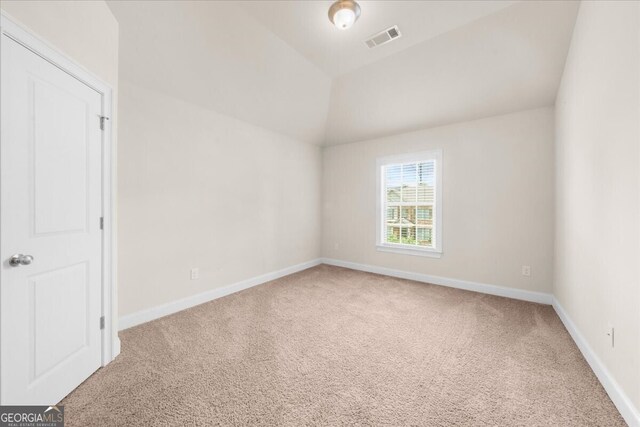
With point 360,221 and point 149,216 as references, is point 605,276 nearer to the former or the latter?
point 360,221

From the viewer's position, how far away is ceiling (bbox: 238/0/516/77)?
2268 mm

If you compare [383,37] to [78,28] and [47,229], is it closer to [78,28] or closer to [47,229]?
[78,28]

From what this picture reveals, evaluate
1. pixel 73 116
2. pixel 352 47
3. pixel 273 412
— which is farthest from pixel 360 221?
pixel 73 116

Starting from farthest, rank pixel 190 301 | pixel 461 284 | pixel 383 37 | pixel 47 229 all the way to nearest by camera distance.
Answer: pixel 461 284 < pixel 190 301 < pixel 383 37 < pixel 47 229

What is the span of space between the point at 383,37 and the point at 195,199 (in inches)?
113

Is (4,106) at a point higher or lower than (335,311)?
higher

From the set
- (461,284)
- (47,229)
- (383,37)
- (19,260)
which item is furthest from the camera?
(461,284)

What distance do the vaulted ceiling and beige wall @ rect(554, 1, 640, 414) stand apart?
43 centimetres

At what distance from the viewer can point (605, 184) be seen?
1.68m

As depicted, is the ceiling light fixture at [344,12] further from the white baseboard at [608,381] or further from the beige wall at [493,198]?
the white baseboard at [608,381]

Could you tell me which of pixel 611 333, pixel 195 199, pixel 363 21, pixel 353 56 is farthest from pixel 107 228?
pixel 611 333

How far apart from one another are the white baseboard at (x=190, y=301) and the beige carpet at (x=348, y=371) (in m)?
0.13

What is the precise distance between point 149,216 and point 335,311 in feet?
7.62

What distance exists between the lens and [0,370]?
→ 1.21 meters
